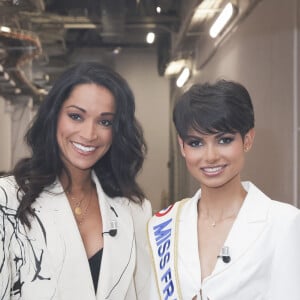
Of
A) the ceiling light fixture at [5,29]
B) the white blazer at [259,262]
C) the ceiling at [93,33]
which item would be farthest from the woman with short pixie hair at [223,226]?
the ceiling light fixture at [5,29]

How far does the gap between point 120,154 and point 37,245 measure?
40 centimetres

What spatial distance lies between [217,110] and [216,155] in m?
0.09

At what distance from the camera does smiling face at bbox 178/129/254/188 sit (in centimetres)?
108

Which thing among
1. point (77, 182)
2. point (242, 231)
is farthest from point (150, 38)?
point (242, 231)

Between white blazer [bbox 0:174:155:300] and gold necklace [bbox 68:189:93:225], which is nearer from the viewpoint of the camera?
white blazer [bbox 0:174:155:300]

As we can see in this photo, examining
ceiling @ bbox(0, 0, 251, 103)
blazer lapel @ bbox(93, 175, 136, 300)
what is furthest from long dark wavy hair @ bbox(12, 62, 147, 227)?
ceiling @ bbox(0, 0, 251, 103)

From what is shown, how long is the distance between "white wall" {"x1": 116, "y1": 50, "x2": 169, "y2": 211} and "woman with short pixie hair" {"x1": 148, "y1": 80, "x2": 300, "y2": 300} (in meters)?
2.83

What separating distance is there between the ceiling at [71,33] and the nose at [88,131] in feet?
6.68

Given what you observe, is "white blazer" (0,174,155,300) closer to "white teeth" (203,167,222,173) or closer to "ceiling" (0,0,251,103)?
"white teeth" (203,167,222,173)

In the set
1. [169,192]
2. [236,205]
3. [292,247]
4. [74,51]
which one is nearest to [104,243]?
[236,205]

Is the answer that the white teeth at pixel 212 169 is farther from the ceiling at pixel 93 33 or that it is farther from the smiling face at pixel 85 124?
the ceiling at pixel 93 33

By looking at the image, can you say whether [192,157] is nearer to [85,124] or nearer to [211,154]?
[211,154]

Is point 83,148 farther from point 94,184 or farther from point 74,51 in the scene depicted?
point 74,51

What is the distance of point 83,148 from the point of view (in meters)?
1.36
